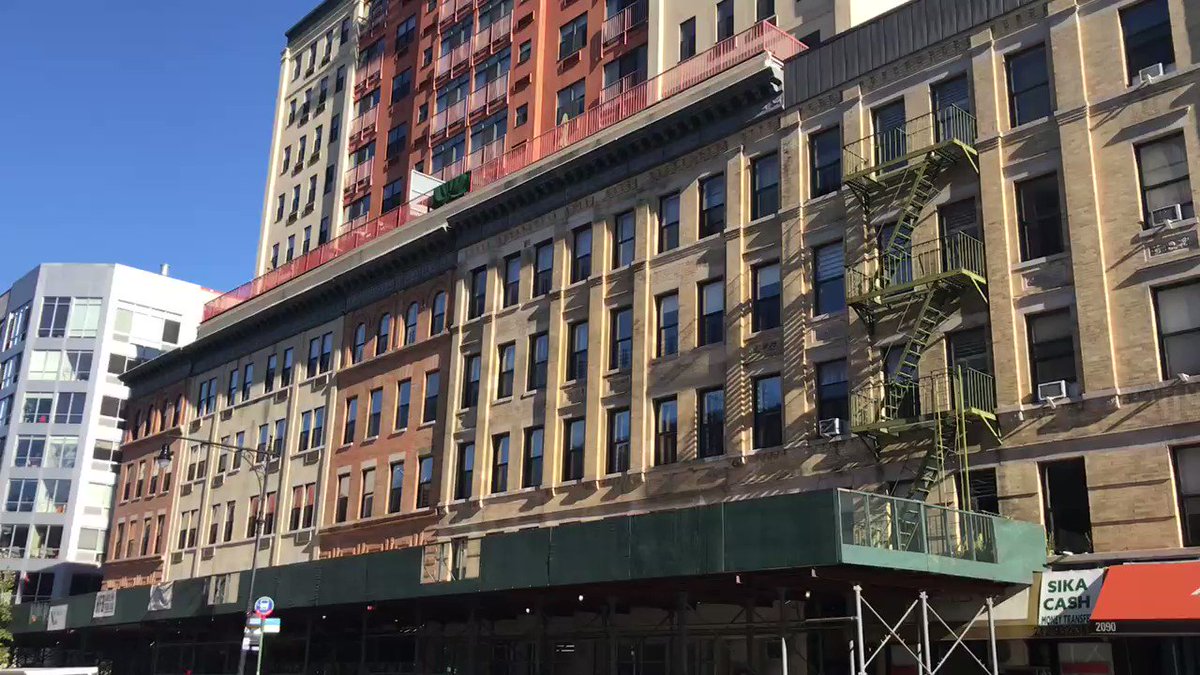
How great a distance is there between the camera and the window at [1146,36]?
2688 centimetres

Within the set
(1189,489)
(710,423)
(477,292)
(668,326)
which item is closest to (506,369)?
(477,292)

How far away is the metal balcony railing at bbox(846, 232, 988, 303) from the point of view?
2867cm

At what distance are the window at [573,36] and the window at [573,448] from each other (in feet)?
58.1

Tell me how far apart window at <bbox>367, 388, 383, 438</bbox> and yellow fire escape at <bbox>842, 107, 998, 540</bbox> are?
25009 millimetres

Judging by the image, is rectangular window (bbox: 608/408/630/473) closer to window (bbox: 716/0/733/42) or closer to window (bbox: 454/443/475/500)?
window (bbox: 454/443/475/500)

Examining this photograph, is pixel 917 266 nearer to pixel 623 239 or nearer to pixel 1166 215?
pixel 1166 215

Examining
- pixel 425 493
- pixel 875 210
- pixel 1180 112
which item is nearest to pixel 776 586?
pixel 875 210

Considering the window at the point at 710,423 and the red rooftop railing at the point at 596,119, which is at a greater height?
the red rooftop railing at the point at 596,119

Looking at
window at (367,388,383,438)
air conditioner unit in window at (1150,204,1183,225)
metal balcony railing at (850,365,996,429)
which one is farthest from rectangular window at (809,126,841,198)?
window at (367,388,383,438)

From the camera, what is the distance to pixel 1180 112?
26.0 meters

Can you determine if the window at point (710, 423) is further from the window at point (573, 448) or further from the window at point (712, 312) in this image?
the window at point (573, 448)

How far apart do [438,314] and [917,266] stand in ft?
75.7

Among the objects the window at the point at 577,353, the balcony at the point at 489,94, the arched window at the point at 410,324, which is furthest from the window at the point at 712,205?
the balcony at the point at 489,94

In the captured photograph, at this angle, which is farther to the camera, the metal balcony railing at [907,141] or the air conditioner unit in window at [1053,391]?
the metal balcony railing at [907,141]
